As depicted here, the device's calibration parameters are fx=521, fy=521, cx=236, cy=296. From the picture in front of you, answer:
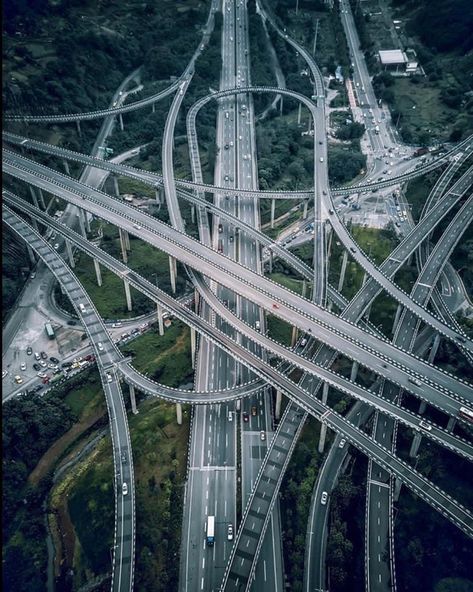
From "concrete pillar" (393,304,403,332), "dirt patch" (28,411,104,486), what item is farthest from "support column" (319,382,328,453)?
"dirt patch" (28,411,104,486)

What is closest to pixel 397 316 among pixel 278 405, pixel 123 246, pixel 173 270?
pixel 278 405

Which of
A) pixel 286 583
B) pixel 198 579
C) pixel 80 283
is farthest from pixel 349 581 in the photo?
pixel 80 283

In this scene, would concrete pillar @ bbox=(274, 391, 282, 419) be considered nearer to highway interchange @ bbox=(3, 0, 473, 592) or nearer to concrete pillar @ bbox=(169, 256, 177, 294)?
highway interchange @ bbox=(3, 0, 473, 592)

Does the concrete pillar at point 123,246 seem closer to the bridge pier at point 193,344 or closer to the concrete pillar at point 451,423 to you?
the bridge pier at point 193,344

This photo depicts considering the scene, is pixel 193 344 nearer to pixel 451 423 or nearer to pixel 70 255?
pixel 70 255

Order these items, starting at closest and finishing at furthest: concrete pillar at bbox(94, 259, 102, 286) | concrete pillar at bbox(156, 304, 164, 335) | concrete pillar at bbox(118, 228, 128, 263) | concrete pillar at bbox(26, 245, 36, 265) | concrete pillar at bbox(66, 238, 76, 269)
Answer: concrete pillar at bbox(156, 304, 164, 335)
concrete pillar at bbox(94, 259, 102, 286)
concrete pillar at bbox(118, 228, 128, 263)
concrete pillar at bbox(66, 238, 76, 269)
concrete pillar at bbox(26, 245, 36, 265)
